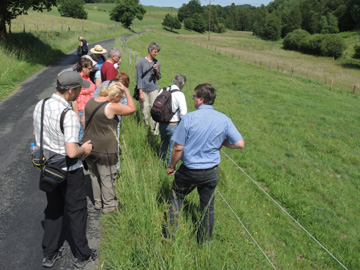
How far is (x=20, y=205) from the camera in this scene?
4055 mm

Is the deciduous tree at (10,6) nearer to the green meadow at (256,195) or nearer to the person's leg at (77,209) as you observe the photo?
the green meadow at (256,195)

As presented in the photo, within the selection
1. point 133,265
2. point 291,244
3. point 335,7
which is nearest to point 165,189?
point 133,265

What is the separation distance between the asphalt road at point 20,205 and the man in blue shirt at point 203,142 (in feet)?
4.87

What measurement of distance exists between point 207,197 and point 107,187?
56.2 inches

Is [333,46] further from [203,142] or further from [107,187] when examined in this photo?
[107,187]

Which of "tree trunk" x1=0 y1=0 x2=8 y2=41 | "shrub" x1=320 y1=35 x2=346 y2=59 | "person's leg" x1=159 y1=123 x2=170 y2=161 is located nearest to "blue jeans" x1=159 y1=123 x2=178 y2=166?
"person's leg" x1=159 y1=123 x2=170 y2=161

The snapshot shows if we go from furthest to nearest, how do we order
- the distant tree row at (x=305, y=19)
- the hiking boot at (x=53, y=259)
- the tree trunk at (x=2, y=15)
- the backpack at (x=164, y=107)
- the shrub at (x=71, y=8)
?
the distant tree row at (x=305, y=19) → the shrub at (x=71, y=8) → the tree trunk at (x=2, y=15) → the backpack at (x=164, y=107) → the hiking boot at (x=53, y=259)

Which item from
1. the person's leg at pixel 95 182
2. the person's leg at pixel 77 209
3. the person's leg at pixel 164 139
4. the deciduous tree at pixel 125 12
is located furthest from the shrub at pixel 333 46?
the person's leg at pixel 77 209

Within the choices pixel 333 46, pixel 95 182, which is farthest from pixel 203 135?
pixel 333 46

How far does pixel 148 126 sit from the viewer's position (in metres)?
6.62

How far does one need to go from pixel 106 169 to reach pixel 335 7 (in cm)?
10616

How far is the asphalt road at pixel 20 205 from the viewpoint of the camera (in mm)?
3135

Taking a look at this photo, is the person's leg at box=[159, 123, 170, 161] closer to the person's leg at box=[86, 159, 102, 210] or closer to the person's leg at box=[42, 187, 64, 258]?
the person's leg at box=[86, 159, 102, 210]

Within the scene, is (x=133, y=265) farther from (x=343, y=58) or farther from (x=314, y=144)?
(x=343, y=58)
